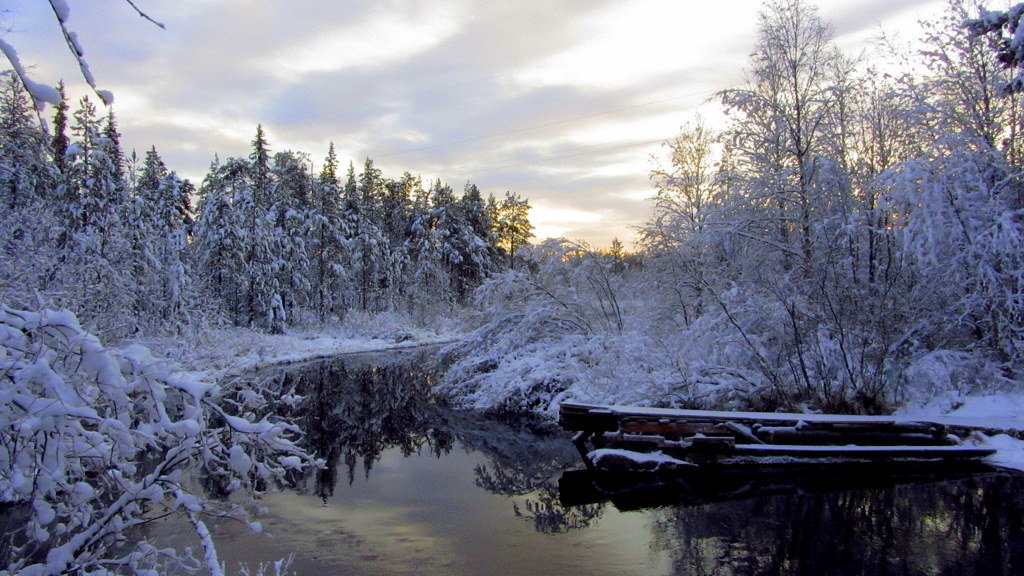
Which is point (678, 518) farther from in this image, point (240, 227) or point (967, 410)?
point (240, 227)

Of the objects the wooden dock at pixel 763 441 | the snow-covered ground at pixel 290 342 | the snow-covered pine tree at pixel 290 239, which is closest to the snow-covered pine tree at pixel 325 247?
the snow-covered pine tree at pixel 290 239

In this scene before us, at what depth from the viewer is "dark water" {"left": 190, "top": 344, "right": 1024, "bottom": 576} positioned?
22.1 ft

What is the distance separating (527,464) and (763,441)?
4.04m

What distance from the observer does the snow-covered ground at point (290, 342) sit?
2258 centimetres

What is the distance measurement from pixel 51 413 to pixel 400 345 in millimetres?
38296

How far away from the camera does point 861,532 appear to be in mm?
7539

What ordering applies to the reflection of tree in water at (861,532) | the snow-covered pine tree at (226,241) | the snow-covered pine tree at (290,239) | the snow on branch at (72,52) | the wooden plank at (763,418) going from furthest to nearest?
the snow-covered pine tree at (290,239), the snow-covered pine tree at (226,241), the wooden plank at (763,418), the reflection of tree in water at (861,532), the snow on branch at (72,52)

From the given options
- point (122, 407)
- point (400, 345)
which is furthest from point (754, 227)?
point (400, 345)

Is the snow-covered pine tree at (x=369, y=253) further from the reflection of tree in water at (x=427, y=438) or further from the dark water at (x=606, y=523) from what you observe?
the dark water at (x=606, y=523)

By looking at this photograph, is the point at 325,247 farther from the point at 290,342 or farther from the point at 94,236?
the point at 94,236

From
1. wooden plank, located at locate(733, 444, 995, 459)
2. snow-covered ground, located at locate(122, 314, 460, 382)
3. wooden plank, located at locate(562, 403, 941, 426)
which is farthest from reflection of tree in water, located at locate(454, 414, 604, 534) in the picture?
snow-covered ground, located at locate(122, 314, 460, 382)

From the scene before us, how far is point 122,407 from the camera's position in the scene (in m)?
3.22

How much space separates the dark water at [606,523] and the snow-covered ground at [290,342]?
25.3 ft

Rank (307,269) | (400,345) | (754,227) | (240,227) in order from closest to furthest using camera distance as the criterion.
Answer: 1. (754,227)
2. (240,227)
3. (400,345)
4. (307,269)
